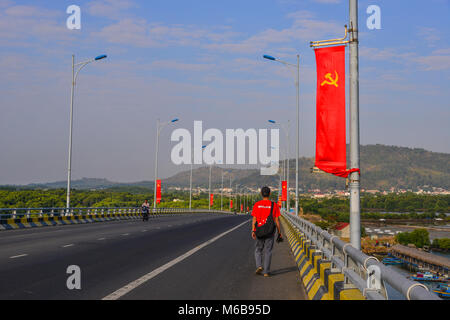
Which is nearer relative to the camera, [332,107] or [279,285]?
[279,285]

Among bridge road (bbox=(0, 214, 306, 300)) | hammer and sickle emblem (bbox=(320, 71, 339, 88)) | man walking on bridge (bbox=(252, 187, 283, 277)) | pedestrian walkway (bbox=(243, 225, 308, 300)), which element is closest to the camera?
bridge road (bbox=(0, 214, 306, 300))

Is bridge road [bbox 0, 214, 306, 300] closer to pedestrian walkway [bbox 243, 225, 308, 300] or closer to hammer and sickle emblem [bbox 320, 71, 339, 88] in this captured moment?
pedestrian walkway [bbox 243, 225, 308, 300]

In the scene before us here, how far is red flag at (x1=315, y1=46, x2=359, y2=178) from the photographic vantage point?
11289mm

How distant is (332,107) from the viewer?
1134 centimetres

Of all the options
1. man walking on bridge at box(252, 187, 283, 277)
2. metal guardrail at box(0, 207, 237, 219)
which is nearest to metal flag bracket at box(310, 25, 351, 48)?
man walking on bridge at box(252, 187, 283, 277)

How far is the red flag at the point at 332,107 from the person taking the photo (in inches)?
444

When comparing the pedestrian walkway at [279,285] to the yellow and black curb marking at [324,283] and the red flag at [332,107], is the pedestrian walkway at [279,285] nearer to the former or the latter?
the yellow and black curb marking at [324,283]

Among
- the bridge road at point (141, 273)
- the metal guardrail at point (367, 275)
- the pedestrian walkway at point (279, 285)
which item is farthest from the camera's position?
the pedestrian walkway at point (279, 285)

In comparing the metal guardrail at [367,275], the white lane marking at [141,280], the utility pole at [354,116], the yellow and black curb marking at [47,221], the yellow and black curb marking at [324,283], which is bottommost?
the yellow and black curb marking at [47,221]

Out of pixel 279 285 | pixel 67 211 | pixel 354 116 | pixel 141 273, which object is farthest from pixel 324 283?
pixel 67 211

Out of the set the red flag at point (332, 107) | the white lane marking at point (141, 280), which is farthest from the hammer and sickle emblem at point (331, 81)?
the white lane marking at point (141, 280)

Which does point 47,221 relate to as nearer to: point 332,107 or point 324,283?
point 332,107

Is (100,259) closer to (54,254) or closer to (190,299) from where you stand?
(54,254)
